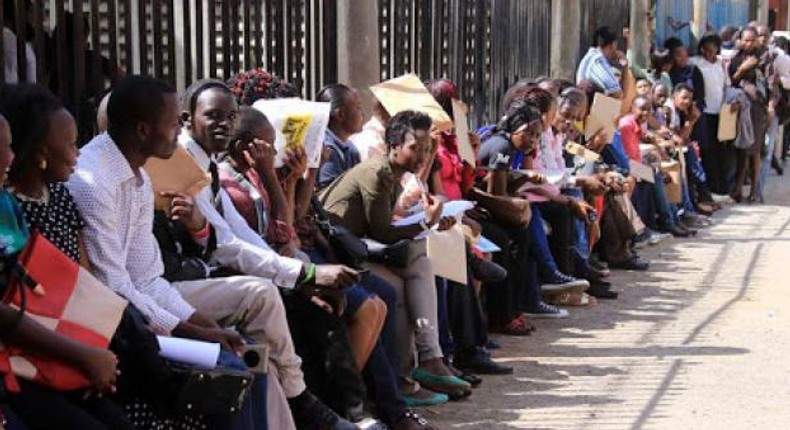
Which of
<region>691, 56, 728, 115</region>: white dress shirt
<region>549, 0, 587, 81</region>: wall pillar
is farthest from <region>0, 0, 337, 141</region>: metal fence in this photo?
<region>691, 56, 728, 115</region>: white dress shirt

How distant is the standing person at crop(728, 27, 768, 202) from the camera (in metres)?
15.2

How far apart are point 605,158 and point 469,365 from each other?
414cm

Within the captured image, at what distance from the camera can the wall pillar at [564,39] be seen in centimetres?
1362

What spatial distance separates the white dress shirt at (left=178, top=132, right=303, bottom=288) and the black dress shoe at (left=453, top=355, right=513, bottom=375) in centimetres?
209

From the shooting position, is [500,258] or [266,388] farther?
[500,258]

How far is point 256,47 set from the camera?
7422 millimetres

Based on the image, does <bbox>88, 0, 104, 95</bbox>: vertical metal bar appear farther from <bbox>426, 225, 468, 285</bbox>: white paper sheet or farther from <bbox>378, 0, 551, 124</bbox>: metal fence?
<bbox>378, 0, 551, 124</bbox>: metal fence

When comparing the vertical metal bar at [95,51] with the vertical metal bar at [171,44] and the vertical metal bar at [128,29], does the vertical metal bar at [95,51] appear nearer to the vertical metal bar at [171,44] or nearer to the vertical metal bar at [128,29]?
the vertical metal bar at [128,29]

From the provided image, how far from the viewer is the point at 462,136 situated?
7973 mm

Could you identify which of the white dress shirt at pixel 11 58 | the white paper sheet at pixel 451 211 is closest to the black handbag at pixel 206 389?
the white dress shirt at pixel 11 58

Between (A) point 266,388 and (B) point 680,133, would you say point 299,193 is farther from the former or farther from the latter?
(B) point 680,133

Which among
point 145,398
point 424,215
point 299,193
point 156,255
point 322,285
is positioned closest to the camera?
point 145,398

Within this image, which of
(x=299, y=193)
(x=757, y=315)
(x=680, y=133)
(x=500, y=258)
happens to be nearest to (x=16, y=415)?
(x=299, y=193)

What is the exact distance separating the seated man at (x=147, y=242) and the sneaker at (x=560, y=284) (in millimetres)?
4243
